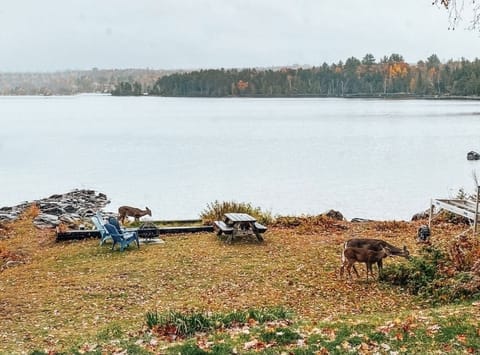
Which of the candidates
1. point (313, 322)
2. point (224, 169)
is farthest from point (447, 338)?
point (224, 169)

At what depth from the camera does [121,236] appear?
41.7ft

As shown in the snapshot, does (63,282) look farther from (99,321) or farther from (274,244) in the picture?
(274,244)

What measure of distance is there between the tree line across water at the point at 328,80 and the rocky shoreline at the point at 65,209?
143 m

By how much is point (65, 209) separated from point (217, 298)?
13655 millimetres

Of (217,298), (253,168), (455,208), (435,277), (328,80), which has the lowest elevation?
(253,168)

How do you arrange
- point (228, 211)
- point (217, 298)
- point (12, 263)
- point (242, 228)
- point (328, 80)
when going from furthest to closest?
1. point (328, 80)
2. point (228, 211)
3. point (242, 228)
4. point (12, 263)
5. point (217, 298)

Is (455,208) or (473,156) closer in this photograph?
A: (455,208)

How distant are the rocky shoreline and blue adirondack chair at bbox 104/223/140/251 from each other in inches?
149

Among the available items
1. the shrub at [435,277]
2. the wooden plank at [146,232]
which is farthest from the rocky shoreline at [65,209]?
the shrub at [435,277]

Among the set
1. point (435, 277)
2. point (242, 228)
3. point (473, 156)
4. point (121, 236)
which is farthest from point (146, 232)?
point (473, 156)

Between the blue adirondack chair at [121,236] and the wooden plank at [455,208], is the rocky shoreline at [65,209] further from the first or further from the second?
the wooden plank at [455,208]

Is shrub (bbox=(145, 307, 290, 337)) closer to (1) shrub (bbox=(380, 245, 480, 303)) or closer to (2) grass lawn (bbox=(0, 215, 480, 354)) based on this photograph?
(2) grass lawn (bbox=(0, 215, 480, 354))

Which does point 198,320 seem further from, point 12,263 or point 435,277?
point 12,263

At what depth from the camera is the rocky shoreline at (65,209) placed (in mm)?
17391
